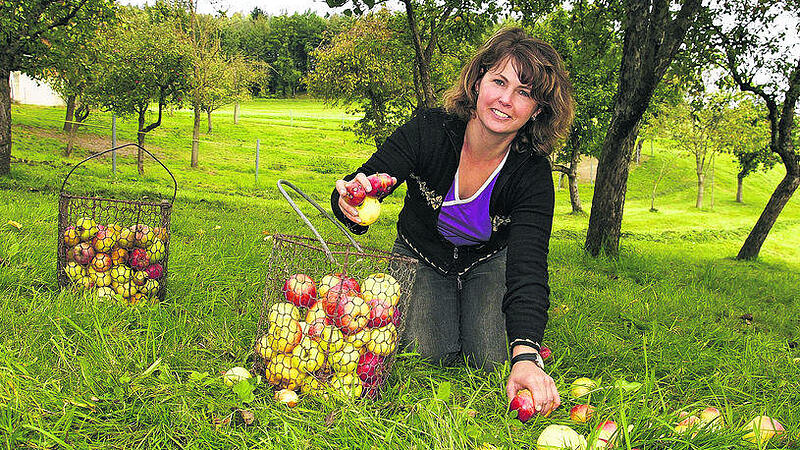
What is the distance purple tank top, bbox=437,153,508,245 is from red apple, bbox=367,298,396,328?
0.85 metres

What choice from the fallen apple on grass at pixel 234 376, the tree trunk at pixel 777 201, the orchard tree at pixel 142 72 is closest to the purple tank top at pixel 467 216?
the fallen apple on grass at pixel 234 376

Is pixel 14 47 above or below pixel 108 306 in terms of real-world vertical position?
above

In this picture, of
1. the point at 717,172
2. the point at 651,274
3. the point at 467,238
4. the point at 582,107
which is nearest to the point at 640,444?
the point at 467,238

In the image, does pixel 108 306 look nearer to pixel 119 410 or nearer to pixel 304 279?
pixel 119 410

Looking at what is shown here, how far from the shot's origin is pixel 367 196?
2.31 m

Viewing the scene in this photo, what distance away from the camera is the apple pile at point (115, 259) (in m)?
3.07

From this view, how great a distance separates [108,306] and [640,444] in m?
2.59

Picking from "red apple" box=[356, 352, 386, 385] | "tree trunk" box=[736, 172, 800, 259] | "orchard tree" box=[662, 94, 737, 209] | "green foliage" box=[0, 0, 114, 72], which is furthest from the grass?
"orchard tree" box=[662, 94, 737, 209]

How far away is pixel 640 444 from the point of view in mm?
1932

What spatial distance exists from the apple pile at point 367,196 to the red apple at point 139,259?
1587 millimetres

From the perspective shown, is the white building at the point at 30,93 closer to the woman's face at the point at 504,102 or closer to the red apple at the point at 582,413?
the woman's face at the point at 504,102

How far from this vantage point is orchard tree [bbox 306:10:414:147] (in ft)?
49.6

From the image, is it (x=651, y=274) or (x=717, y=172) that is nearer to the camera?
(x=651, y=274)

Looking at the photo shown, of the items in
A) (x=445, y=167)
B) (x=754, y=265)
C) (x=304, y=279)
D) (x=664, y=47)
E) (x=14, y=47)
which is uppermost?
(x=664, y=47)
